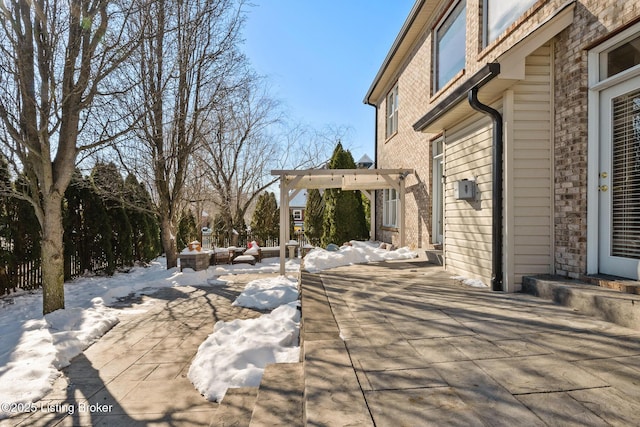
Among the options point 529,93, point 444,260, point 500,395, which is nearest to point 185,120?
point 444,260

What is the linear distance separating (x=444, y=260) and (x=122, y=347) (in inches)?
191

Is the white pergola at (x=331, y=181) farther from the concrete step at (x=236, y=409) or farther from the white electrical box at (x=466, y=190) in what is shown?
the concrete step at (x=236, y=409)

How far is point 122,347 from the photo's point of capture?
13.8 feet

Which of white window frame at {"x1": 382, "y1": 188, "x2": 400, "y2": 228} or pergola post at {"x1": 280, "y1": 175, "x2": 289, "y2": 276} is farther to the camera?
white window frame at {"x1": 382, "y1": 188, "x2": 400, "y2": 228}

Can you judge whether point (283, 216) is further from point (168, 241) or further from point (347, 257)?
point (168, 241)

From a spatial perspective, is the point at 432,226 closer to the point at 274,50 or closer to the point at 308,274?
the point at 308,274

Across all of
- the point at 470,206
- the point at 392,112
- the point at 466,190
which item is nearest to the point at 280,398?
the point at 466,190

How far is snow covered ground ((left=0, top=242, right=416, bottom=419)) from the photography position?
310cm

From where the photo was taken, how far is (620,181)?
10.8ft

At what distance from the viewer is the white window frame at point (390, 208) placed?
1048 cm

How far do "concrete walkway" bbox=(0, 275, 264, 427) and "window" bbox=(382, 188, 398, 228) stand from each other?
6.11 m

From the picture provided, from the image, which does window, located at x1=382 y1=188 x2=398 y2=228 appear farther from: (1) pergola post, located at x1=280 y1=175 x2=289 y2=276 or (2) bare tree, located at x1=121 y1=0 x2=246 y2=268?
(2) bare tree, located at x1=121 y1=0 x2=246 y2=268

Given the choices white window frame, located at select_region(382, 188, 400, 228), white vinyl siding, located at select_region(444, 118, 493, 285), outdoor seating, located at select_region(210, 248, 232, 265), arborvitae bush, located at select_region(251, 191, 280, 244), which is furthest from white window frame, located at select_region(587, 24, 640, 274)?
arborvitae bush, located at select_region(251, 191, 280, 244)

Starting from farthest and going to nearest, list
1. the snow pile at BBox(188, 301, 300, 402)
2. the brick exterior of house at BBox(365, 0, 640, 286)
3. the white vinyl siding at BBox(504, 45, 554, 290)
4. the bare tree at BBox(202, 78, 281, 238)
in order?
the bare tree at BBox(202, 78, 281, 238) → the white vinyl siding at BBox(504, 45, 554, 290) → the brick exterior of house at BBox(365, 0, 640, 286) → the snow pile at BBox(188, 301, 300, 402)
